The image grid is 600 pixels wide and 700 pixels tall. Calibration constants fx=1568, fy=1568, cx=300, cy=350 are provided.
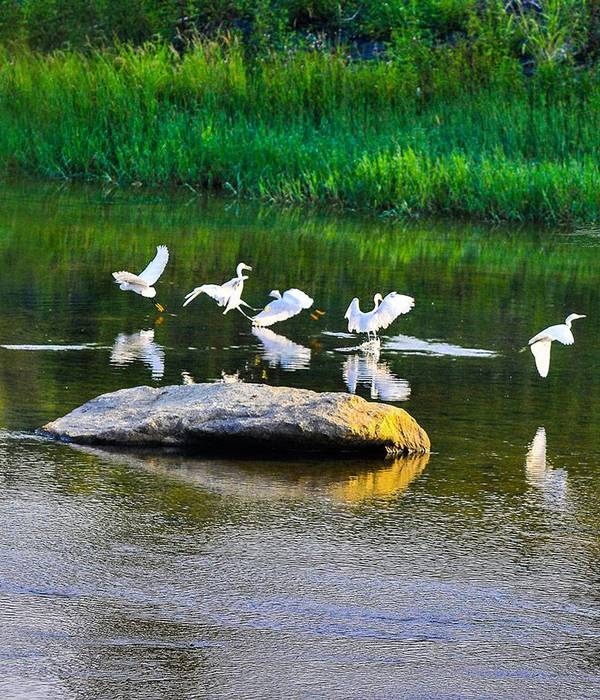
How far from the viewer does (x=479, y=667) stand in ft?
14.9

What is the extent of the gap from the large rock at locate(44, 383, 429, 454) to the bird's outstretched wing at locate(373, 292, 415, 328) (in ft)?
9.37

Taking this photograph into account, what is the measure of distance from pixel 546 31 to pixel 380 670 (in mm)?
21444

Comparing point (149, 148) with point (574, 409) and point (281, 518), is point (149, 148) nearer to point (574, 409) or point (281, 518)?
point (574, 409)

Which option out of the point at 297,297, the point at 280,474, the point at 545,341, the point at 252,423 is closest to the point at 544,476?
the point at 280,474

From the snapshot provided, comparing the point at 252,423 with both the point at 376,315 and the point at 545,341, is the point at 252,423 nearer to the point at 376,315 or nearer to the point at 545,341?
the point at 545,341

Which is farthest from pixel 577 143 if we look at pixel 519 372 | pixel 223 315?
pixel 519 372

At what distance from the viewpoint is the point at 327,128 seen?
21.8 m

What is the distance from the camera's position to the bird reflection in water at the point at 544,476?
255 inches

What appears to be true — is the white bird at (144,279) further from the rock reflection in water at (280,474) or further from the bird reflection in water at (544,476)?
the bird reflection in water at (544,476)

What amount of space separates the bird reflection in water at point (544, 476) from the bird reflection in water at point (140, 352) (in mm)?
2382

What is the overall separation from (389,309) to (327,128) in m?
12.0

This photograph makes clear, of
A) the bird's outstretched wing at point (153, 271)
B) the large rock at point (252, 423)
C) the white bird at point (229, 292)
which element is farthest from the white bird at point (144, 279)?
the large rock at point (252, 423)

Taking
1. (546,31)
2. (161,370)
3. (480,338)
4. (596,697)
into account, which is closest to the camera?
(596,697)

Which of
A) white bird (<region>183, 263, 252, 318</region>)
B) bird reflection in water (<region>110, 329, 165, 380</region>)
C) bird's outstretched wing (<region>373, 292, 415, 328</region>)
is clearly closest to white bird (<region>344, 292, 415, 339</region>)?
bird's outstretched wing (<region>373, 292, 415, 328</region>)
